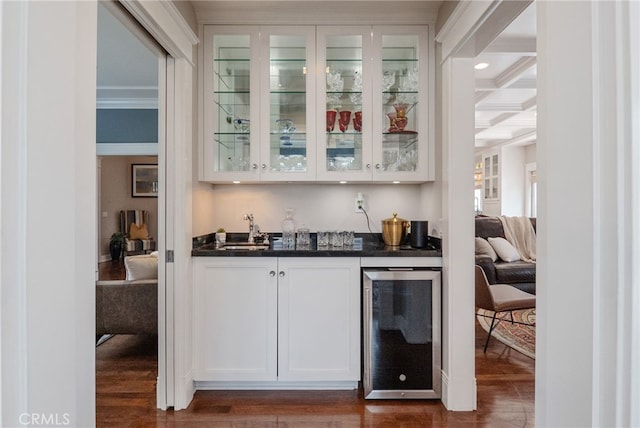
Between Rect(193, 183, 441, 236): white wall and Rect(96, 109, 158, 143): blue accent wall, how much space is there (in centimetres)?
230

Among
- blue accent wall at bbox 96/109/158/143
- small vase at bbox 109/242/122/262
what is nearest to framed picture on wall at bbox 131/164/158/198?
small vase at bbox 109/242/122/262

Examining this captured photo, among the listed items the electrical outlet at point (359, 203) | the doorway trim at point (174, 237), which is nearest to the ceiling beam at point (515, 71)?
the electrical outlet at point (359, 203)

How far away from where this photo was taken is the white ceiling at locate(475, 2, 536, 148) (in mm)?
2996

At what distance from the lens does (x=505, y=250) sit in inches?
175

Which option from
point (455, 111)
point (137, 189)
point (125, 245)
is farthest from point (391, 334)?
point (137, 189)

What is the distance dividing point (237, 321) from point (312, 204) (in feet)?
3.47

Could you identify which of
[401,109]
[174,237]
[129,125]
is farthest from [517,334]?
[129,125]

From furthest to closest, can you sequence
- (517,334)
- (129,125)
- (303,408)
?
(129,125) < (517,334) < (303,408)

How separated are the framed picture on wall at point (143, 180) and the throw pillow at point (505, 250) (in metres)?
6.94

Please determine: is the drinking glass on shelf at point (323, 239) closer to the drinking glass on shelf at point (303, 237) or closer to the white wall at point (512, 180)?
the drinking glass on shelf at point (303, 237)

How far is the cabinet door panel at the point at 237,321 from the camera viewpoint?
91.7 inches

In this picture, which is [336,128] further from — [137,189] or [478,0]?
[137,189]

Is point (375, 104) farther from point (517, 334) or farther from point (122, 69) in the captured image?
point (122, 69)
